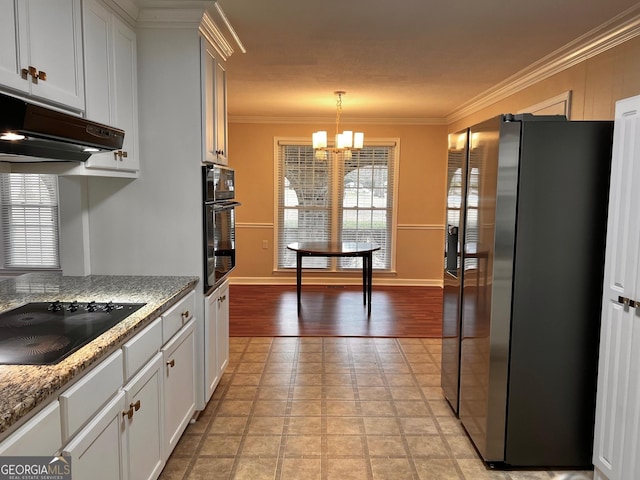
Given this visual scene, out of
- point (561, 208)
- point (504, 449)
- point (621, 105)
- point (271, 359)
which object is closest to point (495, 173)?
point (561, 208)

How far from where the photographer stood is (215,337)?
3057mm

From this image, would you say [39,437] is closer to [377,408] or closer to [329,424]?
[329,424]

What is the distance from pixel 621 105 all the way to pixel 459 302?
1358mm

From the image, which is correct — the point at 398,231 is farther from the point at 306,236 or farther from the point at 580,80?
the point at 580,80

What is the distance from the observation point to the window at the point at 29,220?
3293 millimetres

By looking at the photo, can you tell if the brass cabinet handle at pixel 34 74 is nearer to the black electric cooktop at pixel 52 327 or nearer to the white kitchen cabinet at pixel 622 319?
the black electric cooktop at pixel 52 327

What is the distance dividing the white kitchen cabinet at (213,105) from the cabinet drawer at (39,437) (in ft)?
5.85

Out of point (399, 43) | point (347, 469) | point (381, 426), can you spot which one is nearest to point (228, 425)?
point (347, 469)

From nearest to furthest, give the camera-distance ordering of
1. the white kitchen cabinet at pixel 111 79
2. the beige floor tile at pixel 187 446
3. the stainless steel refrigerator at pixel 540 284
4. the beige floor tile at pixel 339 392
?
the white kitchen cabinet at pixel 111 79, the stainless steel refrigerator at pixel 540 284, the beige floor tile at pixel 187 446, the beige floor tile at pixel 339 392

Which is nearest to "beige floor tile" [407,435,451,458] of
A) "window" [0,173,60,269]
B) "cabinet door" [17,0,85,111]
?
"cabinet door" [17,0,85,111]

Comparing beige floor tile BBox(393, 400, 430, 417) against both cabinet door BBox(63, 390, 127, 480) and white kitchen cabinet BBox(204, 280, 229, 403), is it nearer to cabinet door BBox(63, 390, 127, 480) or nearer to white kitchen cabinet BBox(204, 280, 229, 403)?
white kitchen cabinet BBox(204, 280, 229, 403)

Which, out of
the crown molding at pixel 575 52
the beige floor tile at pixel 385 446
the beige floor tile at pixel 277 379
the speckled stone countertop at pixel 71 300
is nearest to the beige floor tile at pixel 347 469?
the beige floor tile at pixel 385 446

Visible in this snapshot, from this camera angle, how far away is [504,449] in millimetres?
2432

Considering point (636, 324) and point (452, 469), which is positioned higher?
point (636, 324)
